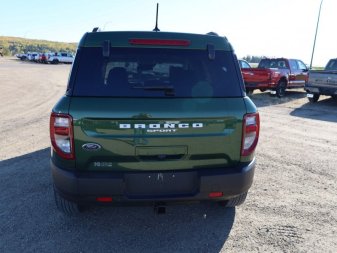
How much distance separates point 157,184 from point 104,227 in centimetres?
103

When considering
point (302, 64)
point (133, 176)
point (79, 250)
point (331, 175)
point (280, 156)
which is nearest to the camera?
point (133, 176)

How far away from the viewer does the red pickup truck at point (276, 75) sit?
15.5 m

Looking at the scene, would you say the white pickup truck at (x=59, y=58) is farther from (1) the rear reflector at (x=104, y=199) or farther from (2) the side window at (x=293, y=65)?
(1) the rear reflector at (x=104, y=199)

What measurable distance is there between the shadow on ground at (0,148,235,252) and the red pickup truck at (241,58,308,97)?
12.4 meters

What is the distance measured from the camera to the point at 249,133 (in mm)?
3180

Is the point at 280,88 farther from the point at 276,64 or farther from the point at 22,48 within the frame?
the point at 22,48

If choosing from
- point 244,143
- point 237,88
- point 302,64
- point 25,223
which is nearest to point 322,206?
point 244,143

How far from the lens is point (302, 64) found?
720 inches

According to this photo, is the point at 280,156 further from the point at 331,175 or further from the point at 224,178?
the point at 224,178

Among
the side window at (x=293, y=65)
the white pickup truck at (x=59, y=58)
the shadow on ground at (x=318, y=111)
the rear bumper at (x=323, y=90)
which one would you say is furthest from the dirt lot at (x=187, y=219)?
the white pickup truck at (x=59, y=58)

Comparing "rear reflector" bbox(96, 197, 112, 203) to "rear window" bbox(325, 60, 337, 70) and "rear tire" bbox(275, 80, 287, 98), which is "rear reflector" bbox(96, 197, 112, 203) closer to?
"rear window" bbox(325, 60, 337, 70)

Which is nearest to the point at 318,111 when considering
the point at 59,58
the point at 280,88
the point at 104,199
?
the point at 280,88

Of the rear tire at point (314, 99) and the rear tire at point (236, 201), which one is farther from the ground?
the rear tire at point (236, 201)

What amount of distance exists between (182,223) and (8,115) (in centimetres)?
766
